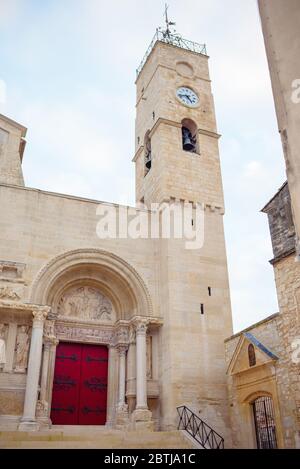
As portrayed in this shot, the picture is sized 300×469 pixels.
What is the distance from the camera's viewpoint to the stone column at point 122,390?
1225cm

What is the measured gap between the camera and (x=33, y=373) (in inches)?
448

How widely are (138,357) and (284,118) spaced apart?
32.7 feet

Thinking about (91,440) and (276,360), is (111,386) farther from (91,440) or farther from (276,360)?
(276,360)

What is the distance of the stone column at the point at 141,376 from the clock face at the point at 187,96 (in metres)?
8.84

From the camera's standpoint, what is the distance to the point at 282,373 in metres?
9.51

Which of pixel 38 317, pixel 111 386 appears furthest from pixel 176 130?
pixel 111 386

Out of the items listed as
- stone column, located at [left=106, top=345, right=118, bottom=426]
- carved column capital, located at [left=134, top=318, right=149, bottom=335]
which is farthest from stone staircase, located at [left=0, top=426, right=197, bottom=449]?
carved column capital, located at [left=134, top=318, right=149, bottom=335]

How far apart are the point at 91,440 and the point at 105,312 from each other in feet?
15.0

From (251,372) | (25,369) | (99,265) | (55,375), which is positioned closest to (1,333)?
(25,369)

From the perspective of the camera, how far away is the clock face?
56.0ft

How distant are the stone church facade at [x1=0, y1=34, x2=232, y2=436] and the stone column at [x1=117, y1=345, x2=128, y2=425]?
0.11 feet

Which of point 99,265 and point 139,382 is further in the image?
point 99,265

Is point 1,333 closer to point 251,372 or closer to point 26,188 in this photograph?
point 26,188

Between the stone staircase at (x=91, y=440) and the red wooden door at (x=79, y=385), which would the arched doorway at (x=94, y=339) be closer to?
the red wooden door at (x=79, y=385)
